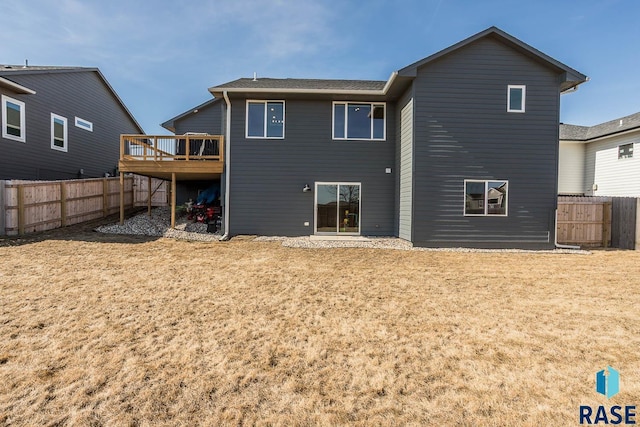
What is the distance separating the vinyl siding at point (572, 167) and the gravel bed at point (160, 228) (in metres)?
17.9

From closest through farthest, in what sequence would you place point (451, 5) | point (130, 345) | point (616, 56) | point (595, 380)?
point (595, 380)
point (130, 345)
point (451, 5)
point (616, 56)

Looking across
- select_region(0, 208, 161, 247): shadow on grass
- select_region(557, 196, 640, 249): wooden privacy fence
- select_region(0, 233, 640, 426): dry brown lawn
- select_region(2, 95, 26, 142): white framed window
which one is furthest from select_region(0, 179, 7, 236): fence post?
select_region(557, 196, 640, 249): wooden privacy fence

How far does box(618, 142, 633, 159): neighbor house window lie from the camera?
13.1m

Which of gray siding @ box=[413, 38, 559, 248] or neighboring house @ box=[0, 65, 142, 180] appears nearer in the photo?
gray siding @ box=[413, 38, 559, 248]

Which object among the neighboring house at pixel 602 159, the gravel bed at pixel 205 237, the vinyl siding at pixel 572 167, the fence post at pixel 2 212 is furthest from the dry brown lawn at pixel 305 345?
the vinyl siding at pixel 572 167

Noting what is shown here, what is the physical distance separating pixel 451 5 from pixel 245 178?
922cm

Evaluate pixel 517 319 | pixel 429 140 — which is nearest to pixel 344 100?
pixel 429 140

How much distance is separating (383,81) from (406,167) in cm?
483

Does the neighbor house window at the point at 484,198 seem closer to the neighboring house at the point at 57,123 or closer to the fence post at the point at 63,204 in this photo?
the fence post at the point at 63,204

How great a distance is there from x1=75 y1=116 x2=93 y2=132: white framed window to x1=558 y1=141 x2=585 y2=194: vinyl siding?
24.8 metres

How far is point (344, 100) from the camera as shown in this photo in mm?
10273

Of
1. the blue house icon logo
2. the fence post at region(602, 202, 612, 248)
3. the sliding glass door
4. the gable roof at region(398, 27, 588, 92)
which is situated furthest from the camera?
the sliding glass door

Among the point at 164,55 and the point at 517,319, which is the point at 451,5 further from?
the point at 164,55

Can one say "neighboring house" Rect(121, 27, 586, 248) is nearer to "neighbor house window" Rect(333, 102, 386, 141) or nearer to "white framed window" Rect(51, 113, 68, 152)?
"neighbor house window" Rect(333, 102, 386, 141)
